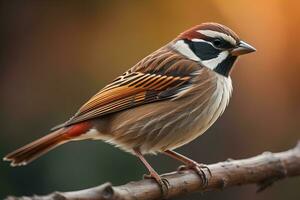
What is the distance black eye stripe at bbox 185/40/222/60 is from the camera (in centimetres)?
601

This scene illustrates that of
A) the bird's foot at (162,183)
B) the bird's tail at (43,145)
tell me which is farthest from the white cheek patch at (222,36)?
the bird's foot at (162,183)

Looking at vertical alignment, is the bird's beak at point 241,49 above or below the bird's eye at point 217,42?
below

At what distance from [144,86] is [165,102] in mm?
183

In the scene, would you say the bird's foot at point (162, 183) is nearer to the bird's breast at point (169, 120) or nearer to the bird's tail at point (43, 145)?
the bird's breast at point (169, 120)

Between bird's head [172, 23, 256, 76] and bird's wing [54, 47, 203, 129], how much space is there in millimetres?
82

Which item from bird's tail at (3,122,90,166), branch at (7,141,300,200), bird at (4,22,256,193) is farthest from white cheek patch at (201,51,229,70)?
bird's tail at (3,122,90,166)

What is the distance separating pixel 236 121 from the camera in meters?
9.08

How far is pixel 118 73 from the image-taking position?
8836 millimetres

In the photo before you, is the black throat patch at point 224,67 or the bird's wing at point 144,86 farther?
the black throat patch at point 224,67

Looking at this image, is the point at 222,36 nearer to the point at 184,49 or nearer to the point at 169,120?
the point at 184,49

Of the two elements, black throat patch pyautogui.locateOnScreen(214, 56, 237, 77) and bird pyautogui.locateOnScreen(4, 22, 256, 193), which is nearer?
bird pyautogui.locateOnScreen(4, 22, 256, 193)

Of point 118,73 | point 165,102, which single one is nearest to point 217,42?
point 165,102

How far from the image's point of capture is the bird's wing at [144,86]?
5.88 meters

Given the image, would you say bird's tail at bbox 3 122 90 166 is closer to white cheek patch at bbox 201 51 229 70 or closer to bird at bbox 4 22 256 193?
bird at bbox 4 22 256 193
